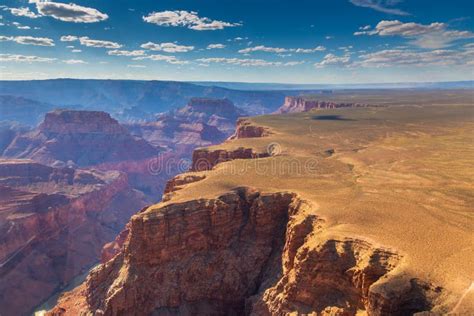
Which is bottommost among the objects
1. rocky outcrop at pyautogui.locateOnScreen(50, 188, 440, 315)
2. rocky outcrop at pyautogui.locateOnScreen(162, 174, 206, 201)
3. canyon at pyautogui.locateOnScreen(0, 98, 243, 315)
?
canyon at pyautogui.locateOnScreen(0, 98, 243, 315)

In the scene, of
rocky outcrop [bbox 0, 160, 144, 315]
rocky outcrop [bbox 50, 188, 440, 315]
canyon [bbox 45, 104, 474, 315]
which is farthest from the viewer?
rocky outcrop [bbox 0, 160, 144, 315]

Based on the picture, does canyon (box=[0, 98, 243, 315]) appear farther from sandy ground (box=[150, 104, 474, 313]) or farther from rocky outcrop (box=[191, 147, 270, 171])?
sandy ground (box=[150, 104, 474, 313])

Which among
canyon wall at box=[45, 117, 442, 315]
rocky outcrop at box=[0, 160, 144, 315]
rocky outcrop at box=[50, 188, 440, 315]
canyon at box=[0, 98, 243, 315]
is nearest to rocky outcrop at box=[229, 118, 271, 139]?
canyon at box=[0, 98, 243, 315]

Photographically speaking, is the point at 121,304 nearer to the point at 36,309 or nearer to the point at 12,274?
→ the point at 36,309

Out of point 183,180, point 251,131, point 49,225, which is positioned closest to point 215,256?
point 183,180

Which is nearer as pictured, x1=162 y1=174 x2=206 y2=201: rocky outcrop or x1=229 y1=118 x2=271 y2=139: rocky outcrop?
x1=162 y1=174 x2=206 y2=201: rocky outcrop

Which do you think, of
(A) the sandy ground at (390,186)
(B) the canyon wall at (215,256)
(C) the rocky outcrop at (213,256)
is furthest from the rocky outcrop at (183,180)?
(C) the rocky outcrop at (213,256)

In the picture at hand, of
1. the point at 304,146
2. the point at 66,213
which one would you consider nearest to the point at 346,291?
the point at 304,146
